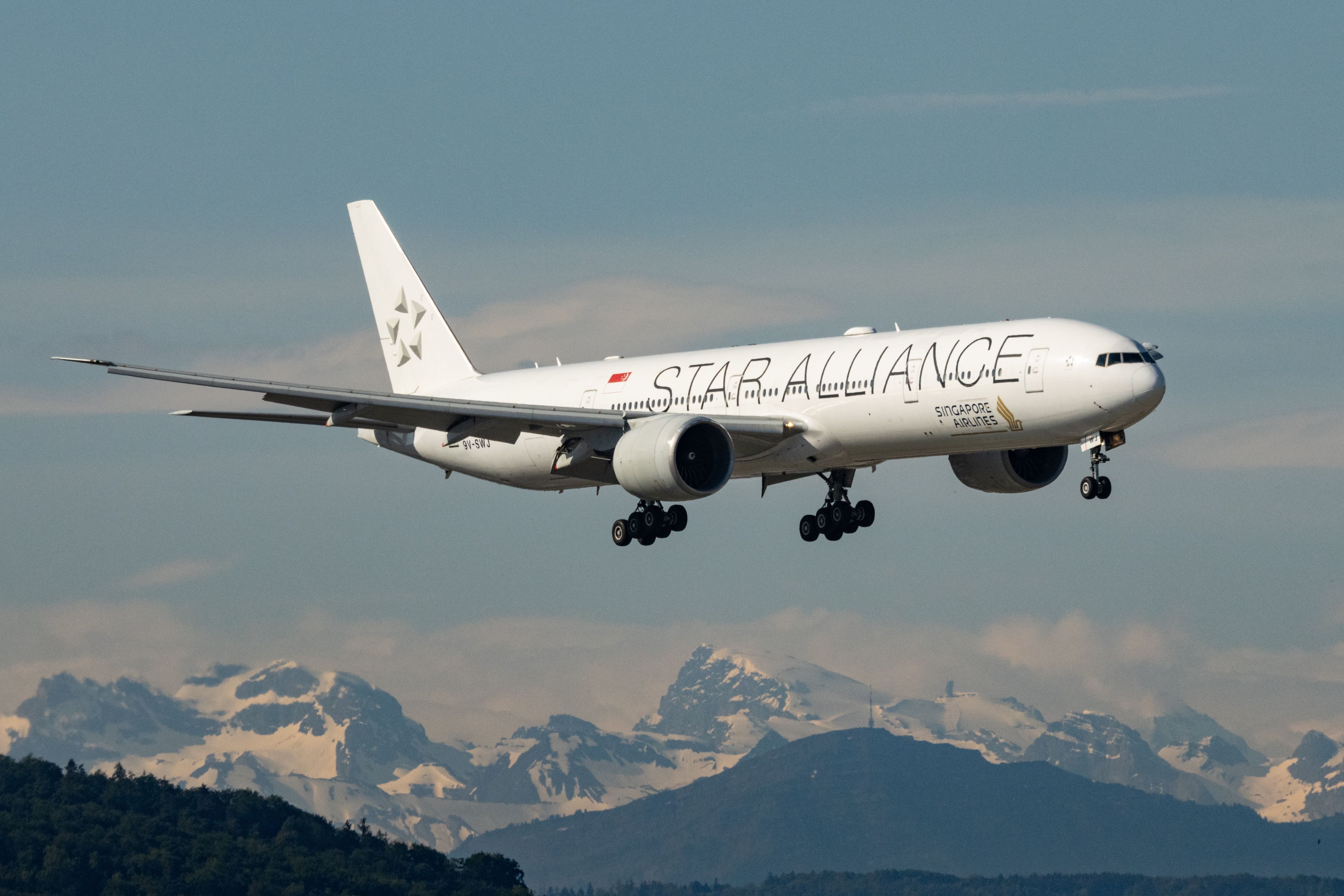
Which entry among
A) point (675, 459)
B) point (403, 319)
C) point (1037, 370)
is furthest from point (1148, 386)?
point (403, 319)

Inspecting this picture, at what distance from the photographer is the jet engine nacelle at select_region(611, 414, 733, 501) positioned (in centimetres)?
5281

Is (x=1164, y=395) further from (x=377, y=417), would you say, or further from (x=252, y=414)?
(x=252, y=414)


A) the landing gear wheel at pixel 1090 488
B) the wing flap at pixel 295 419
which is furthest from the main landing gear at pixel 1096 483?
the wing flap at pixel 295 419

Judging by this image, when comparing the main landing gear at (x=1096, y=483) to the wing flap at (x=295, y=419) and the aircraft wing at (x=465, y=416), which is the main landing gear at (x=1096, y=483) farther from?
the wing flap at (x=295, y=419)

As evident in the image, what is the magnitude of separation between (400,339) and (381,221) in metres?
5.21

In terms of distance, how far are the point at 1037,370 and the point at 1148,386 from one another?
9.72 feet

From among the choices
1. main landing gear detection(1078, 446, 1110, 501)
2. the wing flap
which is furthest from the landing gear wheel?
the wing flap

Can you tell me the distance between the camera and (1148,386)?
48781 mm

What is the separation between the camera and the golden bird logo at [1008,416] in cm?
5009

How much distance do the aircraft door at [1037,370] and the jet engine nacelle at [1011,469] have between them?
854 centimetres

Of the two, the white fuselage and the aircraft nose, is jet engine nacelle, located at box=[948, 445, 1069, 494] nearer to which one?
the white fuselage

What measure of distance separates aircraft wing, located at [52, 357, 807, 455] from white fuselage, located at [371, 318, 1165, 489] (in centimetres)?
67

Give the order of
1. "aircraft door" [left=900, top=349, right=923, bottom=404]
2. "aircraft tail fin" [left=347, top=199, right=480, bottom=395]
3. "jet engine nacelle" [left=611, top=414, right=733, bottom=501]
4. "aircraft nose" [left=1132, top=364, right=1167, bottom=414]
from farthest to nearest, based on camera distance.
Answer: "aircraft tail fin" [left=347, top=199, right=480, bottom=395]
"jet engine nacelle" [left=611, top=414, right=733, bottom=501]
"aircraft door" [left=900, top=349, right=923, bottom=404]
"aircraft nose" [left=1132, top=364, right=1167, bottom=414]

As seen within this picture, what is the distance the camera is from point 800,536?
61.5 m
